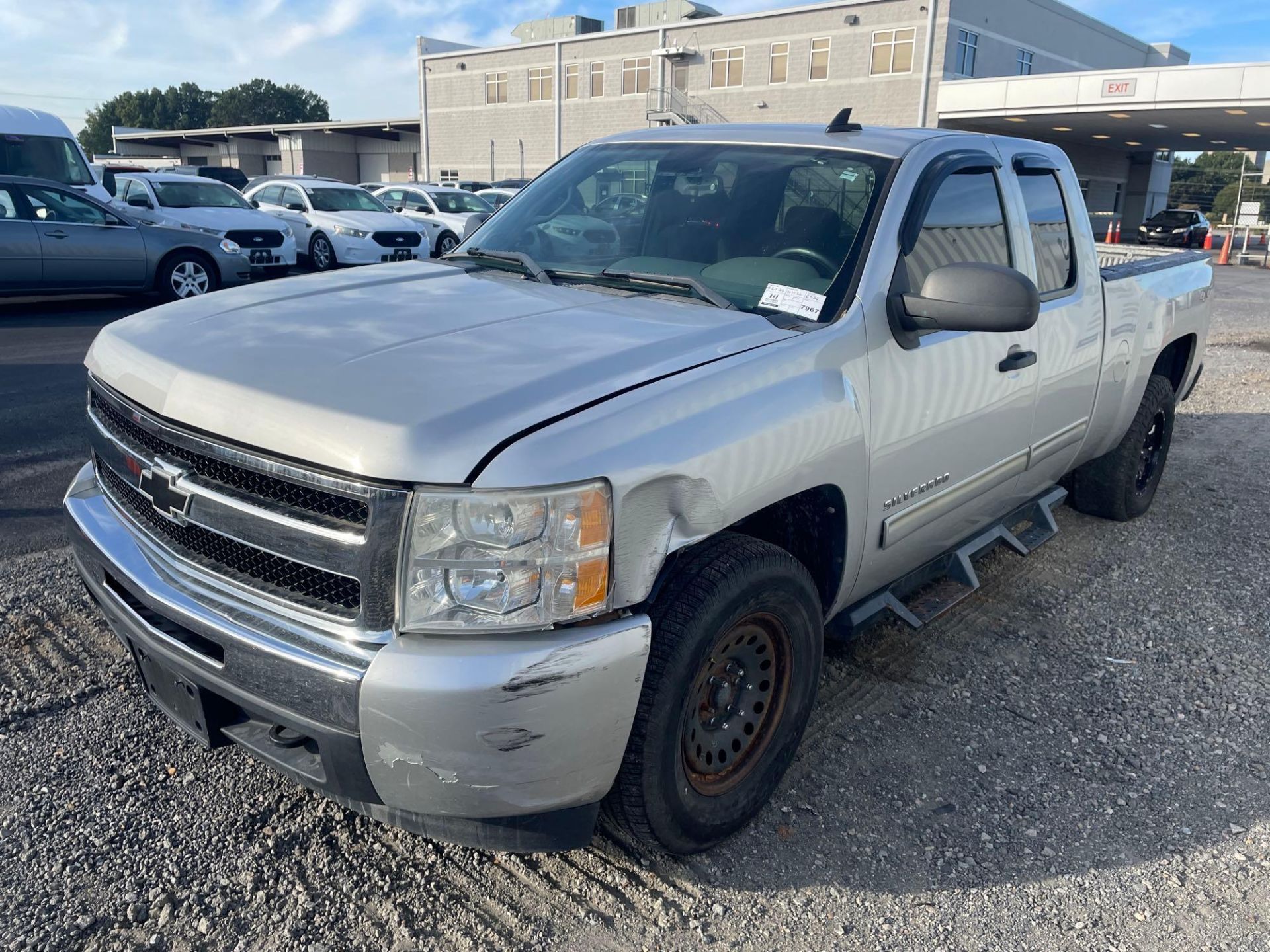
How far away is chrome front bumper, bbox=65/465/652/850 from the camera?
1991mm

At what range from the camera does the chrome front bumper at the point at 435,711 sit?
1.99 m

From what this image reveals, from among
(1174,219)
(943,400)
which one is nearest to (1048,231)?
(943,400)

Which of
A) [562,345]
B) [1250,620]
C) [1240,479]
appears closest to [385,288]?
[562,345]

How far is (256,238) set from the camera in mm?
14648

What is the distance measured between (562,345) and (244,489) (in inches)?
32.6

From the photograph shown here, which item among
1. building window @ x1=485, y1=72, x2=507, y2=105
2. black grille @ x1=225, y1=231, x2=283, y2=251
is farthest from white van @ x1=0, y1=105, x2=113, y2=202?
building window @ x1=485, y1=72, x2=507, y2=105

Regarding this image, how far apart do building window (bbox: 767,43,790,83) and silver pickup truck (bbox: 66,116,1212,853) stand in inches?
1862

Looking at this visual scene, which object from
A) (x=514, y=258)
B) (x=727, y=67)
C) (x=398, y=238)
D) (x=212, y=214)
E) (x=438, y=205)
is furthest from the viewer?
(x=727, y=67)

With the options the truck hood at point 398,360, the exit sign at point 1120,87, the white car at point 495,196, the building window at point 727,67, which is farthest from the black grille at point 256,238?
the building window at point 727,67

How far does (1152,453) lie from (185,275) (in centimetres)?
1061

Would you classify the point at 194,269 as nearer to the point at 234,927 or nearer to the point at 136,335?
the point at 136,335

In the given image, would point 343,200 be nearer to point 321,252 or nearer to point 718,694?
point 321,252

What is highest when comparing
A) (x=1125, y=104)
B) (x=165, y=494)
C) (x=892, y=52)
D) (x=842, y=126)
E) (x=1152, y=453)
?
(x=892, y=52)

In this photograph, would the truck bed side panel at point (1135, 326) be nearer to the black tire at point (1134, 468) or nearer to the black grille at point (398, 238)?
the black tire at point (1134, 468)
